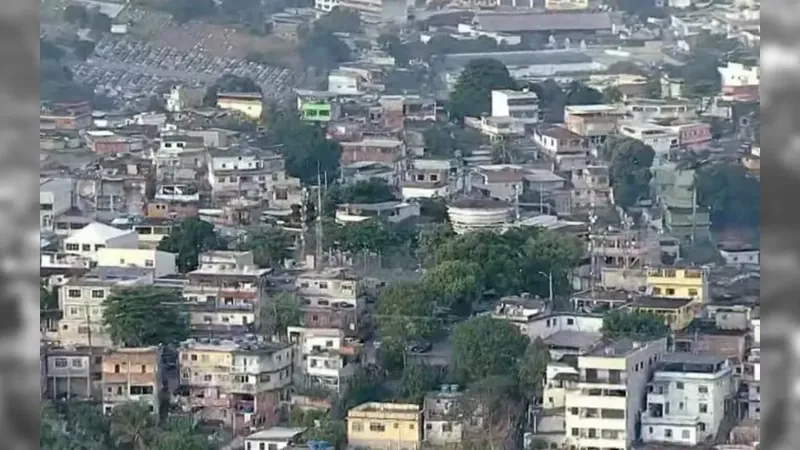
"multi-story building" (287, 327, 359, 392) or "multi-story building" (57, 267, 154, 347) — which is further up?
"multi-story building" (57, 267, 154, 347)

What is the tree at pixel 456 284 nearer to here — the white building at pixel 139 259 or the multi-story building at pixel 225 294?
the multi-story building at pixel 225 294

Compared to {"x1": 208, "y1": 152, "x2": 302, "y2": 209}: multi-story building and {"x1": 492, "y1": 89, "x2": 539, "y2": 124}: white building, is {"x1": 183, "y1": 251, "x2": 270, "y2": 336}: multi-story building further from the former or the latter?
{"x1": 492, "y1": 89, "x2": 539, "y2": 124}: white building

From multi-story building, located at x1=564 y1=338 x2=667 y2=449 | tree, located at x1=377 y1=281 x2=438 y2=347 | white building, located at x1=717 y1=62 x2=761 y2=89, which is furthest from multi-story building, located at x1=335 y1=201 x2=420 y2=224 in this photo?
white building, located at x1=717 y1=62 x2=761 y2=89

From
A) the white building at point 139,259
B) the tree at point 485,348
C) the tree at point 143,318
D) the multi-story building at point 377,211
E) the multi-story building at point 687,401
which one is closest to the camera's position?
the multi-story building at point 687,401

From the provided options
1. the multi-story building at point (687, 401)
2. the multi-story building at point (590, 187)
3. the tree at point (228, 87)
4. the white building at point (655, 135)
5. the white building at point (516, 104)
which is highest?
the tree at point (228, 87)

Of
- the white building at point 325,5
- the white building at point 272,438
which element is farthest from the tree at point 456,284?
the white building at point 325,5

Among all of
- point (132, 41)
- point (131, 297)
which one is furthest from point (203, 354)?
point (132, 41)
